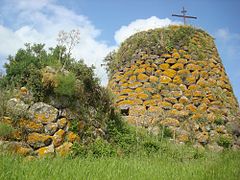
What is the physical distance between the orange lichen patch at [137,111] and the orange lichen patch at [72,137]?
10.5 feet

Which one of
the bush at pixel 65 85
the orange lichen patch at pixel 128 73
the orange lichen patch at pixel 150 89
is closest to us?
the bush at pixel 65 85

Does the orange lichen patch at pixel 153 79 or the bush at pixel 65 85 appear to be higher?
the orange lichen patch at pixel 153 79

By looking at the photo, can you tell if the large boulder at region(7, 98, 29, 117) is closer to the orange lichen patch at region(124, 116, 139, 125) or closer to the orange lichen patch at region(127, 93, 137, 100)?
the orange lichen patch at region(124, 116, 139, 125)

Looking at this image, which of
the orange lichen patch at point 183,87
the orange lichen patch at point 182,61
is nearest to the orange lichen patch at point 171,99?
the orange lichen patch at point 183,87

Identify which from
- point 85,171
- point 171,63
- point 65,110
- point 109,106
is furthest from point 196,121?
point 85,171

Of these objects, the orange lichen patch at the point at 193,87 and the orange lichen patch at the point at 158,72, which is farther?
the orange lichen patch at the point at 158,72

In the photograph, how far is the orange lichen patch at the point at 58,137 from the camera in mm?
6273

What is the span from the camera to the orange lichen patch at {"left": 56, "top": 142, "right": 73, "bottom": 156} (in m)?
6.17

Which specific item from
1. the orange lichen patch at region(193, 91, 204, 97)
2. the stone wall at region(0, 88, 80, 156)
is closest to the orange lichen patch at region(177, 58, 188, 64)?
the orange lichen patch at region(193, 91, 204, 97)

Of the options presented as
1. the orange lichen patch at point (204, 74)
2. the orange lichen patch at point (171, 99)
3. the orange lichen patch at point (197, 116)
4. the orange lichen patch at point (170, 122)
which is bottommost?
the orange lichen patch at point (170, 122)

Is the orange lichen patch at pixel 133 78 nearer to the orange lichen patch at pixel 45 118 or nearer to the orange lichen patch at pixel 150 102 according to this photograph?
the orange lichen patch at pixel 150 102

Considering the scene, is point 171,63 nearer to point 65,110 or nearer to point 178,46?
point 178,46

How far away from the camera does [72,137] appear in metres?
6.54

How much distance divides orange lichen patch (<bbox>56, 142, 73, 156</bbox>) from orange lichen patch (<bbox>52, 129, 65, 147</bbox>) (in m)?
0.09
